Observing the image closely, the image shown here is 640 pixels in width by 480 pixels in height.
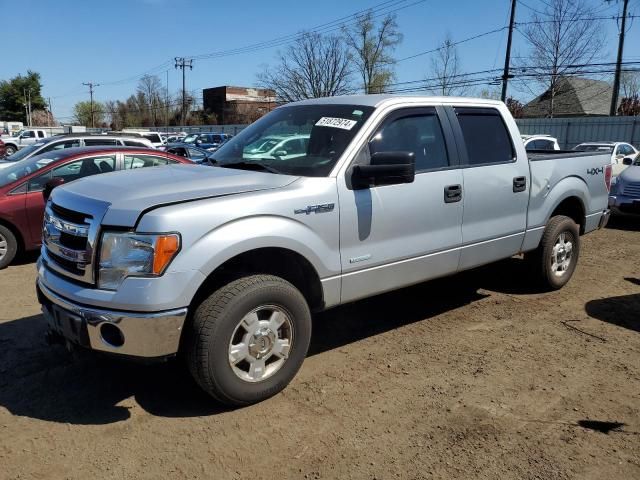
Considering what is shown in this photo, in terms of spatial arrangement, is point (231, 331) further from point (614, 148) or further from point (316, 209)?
point (614, 148)

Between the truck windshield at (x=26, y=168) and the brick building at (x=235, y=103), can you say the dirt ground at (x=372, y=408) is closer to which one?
the truck windshield at (x=26, y=168)

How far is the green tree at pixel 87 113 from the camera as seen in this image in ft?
339

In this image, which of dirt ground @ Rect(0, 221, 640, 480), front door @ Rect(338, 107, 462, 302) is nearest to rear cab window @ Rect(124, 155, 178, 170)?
dirt ground @ Rect(0, 221, 640, 480)

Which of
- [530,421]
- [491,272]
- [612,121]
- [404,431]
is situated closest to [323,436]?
[404,431]

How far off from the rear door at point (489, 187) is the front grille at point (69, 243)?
292 cm

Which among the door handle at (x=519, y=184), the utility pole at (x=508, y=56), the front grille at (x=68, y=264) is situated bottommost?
the front grille at (x=68, y=264)

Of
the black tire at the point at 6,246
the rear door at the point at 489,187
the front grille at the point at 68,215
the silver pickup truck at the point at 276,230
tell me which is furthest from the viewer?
the black tire at the point at 6,246

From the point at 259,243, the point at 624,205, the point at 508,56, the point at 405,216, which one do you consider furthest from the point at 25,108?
the point at 259,243

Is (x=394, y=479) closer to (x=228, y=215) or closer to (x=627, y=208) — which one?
(x=228, y=215)

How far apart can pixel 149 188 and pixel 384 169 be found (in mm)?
1521

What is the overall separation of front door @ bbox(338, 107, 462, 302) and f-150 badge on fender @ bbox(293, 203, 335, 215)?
11cm

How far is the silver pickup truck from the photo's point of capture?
3.03m

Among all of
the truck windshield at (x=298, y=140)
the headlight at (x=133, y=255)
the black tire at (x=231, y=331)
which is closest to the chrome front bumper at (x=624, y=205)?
the truck windshield at (x=298, y=140)

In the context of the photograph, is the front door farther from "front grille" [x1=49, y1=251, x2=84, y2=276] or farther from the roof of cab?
"front grille" [x1=49, y1=251, x2=84, y2=276]
